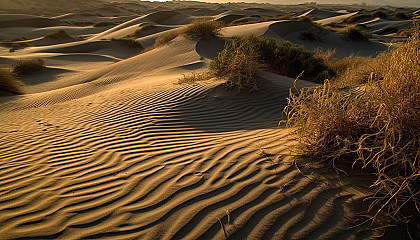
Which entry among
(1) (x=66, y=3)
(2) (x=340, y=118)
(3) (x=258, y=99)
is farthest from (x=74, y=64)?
(1) (x=66, y=3)

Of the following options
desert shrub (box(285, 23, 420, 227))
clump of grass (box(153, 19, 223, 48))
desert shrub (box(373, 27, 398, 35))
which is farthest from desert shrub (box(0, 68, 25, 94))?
desert shrub (box(373, 27, 398, 35))

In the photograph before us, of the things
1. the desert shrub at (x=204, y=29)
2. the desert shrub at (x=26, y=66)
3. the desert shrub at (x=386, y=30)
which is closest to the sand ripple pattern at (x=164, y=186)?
the desert shrub at (x=204, y=29)

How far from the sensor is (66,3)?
68062mm

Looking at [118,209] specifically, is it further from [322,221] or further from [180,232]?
[322,221]

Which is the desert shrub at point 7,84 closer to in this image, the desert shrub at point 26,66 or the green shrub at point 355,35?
the desert shrub at point 26,66

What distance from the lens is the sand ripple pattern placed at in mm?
2127

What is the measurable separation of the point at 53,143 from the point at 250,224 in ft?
11.0

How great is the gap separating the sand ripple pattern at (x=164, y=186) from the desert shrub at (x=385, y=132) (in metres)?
0.33

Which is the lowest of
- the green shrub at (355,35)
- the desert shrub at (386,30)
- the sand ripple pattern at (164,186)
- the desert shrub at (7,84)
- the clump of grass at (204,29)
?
the sand ripple pattern at (164,186)

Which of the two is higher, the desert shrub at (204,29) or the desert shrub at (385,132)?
the desert shrub at (204,29)

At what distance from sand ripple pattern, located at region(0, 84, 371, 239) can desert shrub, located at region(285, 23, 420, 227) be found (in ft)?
1.08

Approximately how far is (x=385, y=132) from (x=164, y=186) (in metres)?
2.04

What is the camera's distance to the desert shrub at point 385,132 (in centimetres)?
211

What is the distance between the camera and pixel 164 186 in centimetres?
264
